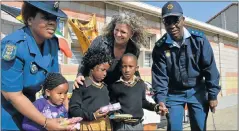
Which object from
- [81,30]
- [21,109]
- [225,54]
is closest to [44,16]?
[21,109]

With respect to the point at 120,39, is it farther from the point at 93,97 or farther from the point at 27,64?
the point at 27,64

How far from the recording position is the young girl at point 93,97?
2211mm

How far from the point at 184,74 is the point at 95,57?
0.98 meters

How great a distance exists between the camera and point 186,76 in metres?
2.86

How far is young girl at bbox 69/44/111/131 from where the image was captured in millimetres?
2211

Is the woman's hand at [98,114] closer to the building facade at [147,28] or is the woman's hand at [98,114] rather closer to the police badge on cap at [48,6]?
the police badge on cap at [48,6]

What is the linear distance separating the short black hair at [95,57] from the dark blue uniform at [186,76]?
652 millimetres

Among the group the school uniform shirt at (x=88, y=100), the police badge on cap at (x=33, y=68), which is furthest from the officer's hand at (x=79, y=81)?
the police badge on cap at (x=33, y=68)

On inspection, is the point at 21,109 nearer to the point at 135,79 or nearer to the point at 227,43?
the point at 135,79

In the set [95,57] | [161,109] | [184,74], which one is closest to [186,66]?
[184,74]

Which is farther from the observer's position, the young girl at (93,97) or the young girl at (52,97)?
the young girl at (93,97)

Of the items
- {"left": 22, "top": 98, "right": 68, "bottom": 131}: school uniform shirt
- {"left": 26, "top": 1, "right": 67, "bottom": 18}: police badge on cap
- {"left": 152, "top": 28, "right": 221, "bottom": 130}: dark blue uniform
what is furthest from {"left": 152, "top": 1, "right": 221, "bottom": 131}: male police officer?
{"left": 26, "top": 1, "right": 67, "bottom": 18}: police badge on cap

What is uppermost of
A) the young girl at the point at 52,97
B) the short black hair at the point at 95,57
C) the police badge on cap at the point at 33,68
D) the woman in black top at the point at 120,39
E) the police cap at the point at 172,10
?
the police cap at the point at 172,10

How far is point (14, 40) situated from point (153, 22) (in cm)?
832
